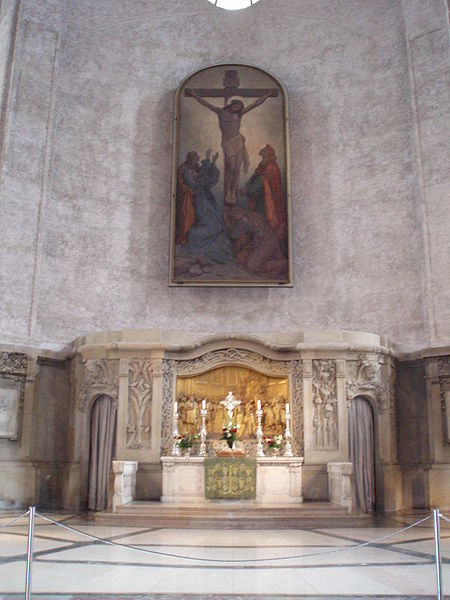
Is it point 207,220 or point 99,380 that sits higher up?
point 207,220

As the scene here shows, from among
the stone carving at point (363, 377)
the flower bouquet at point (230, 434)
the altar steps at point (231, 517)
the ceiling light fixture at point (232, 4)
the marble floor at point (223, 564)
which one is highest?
Answer: the ceiling light fixture at point (232, 4)

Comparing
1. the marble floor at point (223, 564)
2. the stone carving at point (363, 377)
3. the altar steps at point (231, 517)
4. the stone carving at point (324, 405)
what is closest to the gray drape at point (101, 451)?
the altar steps at point (231, 517)

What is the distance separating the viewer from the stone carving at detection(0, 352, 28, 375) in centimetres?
1566

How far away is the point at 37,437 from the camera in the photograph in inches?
634

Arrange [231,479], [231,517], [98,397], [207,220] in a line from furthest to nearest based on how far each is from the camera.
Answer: [207,220], [98,397], [231,479], [231,517]

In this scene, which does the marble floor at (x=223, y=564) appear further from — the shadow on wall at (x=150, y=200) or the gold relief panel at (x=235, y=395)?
the shadow on wall at (x=150, y=200)

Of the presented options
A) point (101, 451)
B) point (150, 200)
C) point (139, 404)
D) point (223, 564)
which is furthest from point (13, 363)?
point (223, 564)

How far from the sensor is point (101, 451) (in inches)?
599

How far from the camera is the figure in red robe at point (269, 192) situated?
715 inches

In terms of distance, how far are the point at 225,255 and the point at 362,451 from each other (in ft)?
20.6

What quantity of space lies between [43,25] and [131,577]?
53.4ft

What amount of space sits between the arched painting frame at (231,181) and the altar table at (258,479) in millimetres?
5612

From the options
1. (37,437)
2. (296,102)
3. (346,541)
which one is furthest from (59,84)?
(346,541)

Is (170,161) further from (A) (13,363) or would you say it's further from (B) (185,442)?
(B) (185,442)
